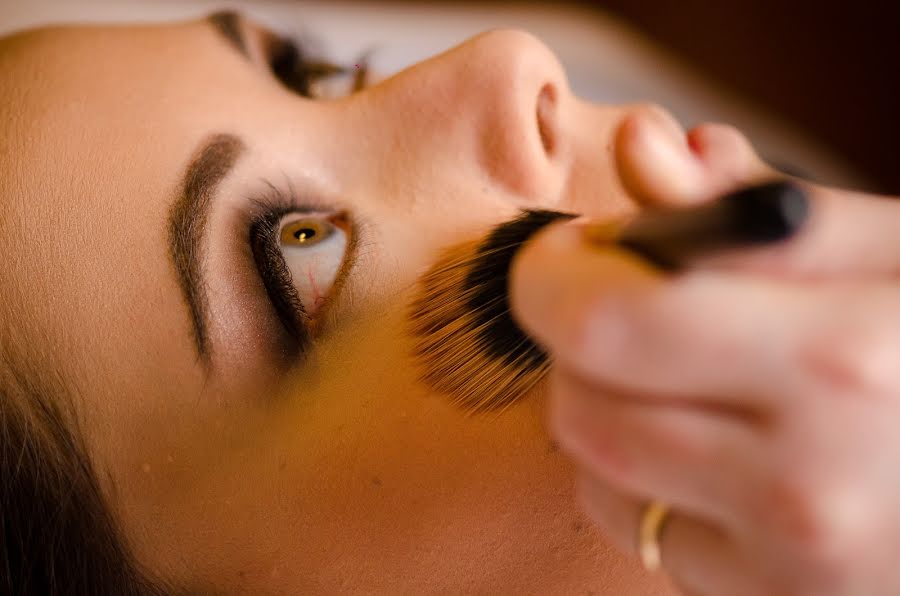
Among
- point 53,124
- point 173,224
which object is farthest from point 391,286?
point 53,124

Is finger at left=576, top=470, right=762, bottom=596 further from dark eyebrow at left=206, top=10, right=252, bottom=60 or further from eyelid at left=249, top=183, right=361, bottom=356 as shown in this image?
dark eyebrow at left=206, top=10, right=252, bottom=60

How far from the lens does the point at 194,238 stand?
18.3 inches

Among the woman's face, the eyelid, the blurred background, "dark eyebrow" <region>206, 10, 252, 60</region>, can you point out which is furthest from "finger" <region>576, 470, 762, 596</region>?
the blurred background

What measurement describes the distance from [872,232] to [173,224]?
15.3 inches

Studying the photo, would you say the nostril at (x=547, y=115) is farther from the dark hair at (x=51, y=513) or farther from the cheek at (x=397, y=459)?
the dark hair at (x=51, y=513)

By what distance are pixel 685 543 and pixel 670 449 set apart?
0.06 m

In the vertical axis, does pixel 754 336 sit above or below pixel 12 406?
above

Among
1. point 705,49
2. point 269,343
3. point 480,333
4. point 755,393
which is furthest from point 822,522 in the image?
point 705,49

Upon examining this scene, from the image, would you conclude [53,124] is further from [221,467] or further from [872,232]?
[872,232]

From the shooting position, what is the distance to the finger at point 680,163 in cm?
41

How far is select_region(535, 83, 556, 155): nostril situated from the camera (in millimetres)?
543

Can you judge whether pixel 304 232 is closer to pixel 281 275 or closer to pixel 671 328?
pixel 281 275

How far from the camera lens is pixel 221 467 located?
480 mm

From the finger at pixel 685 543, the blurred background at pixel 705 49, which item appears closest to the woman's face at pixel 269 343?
the finger at pixel 685 543
